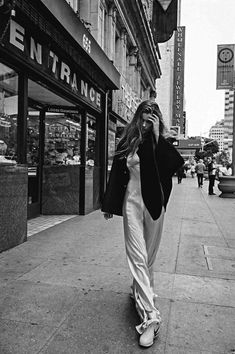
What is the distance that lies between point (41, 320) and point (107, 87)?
860 centimetres

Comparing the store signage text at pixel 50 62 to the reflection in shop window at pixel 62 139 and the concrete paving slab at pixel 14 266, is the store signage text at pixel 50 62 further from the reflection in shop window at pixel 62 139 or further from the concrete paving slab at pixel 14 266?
the concrete paving slab at pixel 14 266

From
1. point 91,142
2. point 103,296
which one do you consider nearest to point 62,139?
point 91,142

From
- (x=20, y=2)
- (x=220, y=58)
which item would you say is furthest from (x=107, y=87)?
(x=220, y=58)

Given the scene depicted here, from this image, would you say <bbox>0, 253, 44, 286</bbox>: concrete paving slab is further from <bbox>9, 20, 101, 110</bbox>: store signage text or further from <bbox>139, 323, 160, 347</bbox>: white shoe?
<bbox>9, 20, 101, 110</bbox>: store signage text

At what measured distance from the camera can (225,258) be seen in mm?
5457

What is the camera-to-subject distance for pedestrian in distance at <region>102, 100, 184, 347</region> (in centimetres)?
314

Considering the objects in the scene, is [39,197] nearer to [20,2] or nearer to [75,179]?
[75,179]

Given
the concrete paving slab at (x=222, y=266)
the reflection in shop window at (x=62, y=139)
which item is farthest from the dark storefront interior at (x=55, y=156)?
the concrete paving slab at (x=222, y=266)

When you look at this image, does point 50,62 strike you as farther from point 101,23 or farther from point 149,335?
point 101,23

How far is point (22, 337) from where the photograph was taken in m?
2.88

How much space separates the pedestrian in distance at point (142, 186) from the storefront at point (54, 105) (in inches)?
107

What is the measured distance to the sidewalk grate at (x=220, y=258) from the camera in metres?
4.94

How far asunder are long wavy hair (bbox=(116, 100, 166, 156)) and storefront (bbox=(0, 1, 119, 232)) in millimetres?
2617

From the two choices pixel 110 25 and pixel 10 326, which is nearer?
pixel 10 326
